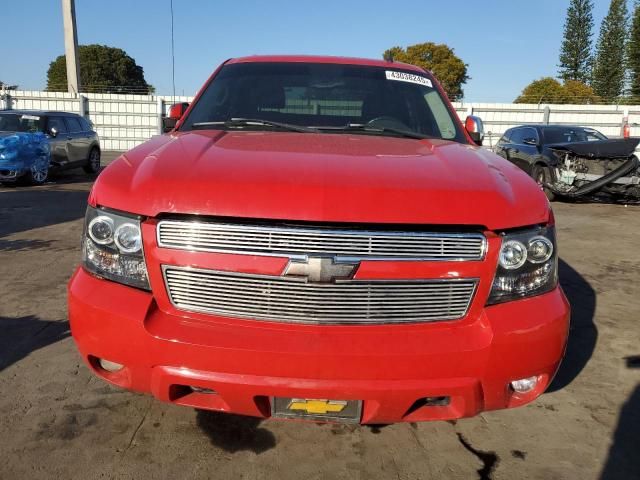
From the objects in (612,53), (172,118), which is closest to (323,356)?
(172,118)

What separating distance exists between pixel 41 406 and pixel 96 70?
2981 inches

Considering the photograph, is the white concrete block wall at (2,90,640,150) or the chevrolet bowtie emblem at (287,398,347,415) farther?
the white concrete block wall at (2,90,640,150)

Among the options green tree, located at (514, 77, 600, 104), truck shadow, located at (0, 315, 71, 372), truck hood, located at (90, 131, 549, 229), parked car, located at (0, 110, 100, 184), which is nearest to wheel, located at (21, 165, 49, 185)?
parked car, located at (0, 110, 100, 184)

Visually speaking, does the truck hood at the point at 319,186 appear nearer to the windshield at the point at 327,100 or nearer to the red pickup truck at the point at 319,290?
the red pickup truck at the point at 319,290

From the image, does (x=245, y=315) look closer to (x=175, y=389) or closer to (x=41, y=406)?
(x=175, y=389)

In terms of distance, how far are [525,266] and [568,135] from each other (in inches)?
421

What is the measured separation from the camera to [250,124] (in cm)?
297

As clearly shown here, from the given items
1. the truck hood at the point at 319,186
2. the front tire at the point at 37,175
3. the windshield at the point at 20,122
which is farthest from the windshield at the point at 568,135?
the windshield at the point at 20,122

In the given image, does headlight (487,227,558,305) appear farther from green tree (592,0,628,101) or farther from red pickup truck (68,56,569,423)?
green tree (592,0,628,101)

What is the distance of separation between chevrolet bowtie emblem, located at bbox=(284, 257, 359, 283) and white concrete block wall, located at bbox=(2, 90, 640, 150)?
65.0 feet

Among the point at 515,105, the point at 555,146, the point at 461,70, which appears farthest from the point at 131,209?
the point at 461,70

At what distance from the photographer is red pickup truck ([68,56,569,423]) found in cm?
184

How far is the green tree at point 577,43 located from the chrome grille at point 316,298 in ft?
183

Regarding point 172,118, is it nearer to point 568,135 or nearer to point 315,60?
point 315,60
